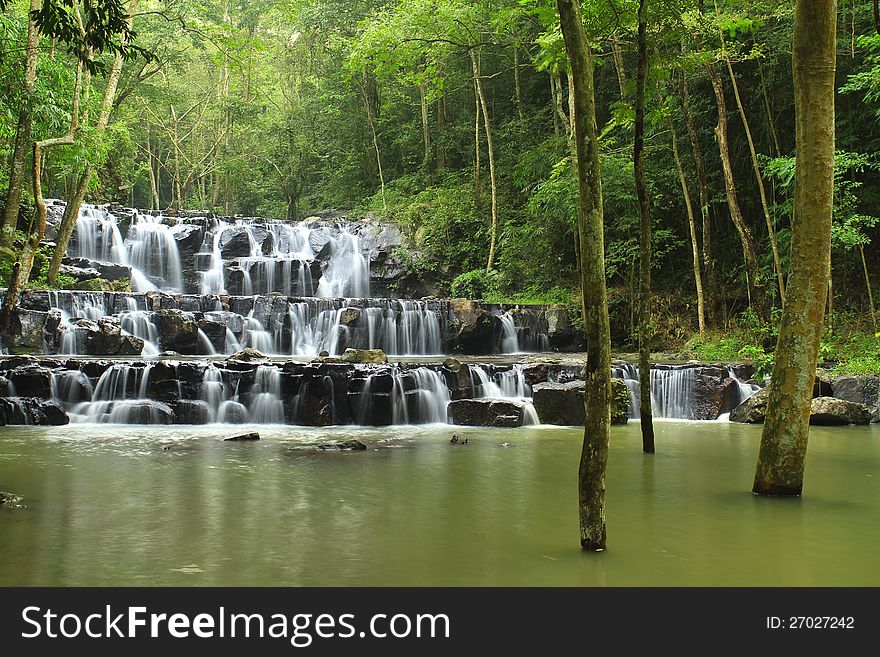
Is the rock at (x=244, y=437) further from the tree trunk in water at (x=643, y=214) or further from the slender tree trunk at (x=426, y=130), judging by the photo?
the slender tree trunk at (x=426, y=130)

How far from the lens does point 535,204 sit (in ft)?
64.6

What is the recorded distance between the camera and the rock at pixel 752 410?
1311cm

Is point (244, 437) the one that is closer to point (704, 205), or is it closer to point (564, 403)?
point (564, 403)

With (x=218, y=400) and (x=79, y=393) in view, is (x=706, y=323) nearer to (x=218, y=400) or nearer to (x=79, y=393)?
(x=218, y=400)

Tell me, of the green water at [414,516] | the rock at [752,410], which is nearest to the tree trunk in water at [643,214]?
the green water at [414,516]

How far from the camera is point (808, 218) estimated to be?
6352 millimetres

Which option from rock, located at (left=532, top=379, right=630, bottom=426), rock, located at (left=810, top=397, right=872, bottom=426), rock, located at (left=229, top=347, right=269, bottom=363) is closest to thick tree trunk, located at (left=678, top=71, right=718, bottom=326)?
rock, located at (left=810, top=397, right=872, bottom=426)

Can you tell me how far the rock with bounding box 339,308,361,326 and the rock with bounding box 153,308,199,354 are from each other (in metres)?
3.74

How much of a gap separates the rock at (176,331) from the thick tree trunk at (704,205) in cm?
1245

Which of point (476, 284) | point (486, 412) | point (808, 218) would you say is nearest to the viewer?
point (808, 218)

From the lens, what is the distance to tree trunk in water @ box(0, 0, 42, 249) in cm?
1243

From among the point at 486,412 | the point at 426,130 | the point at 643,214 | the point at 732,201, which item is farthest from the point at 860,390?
the point at 426,130

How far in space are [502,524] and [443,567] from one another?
133 centimetres

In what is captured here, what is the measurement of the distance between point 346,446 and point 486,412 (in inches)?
128
